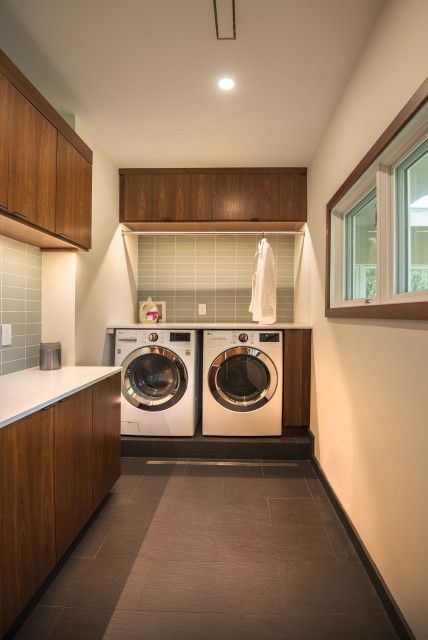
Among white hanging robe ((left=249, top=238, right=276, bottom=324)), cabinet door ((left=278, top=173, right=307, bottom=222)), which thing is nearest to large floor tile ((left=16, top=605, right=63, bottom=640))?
white hanging robe ((left=249, top=238, right=276, bottom=324))

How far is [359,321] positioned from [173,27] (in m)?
1.63

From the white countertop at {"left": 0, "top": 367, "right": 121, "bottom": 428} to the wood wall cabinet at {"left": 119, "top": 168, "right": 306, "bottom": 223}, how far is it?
1.65 m

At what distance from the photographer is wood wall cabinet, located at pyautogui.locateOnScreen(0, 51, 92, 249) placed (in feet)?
4.75

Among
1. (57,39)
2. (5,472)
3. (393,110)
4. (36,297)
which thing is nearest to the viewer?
(5,472)

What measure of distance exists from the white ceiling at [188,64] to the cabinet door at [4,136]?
1.37 ft

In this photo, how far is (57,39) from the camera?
1.68 metres

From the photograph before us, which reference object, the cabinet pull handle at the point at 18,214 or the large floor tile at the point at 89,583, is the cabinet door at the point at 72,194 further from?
the large floor tile at the point at 89,583

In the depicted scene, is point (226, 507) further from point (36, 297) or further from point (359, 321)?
point (36, 297)

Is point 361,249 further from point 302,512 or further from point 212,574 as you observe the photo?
point 212,574

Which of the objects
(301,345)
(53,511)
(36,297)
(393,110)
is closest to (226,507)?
(53,511)

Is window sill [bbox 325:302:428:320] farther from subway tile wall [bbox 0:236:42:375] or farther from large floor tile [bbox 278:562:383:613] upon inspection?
subway tile wall [bbox 0:236:42:375]

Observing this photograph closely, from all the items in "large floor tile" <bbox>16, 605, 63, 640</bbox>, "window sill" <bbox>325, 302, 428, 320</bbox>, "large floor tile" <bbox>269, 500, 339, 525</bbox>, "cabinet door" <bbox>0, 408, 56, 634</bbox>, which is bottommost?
"large floor tile" <bbox>16, 605, 63, 640</bbox>

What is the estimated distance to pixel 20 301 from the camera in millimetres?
2082

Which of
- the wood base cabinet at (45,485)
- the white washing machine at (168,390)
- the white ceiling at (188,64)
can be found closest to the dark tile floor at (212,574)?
the wood base cabinet at (45,485)
